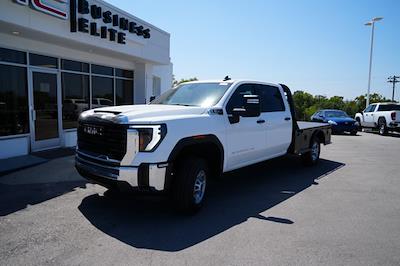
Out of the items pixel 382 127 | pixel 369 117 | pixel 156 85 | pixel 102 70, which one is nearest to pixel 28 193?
pixel 102 70

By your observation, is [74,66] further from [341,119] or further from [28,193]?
[341,119]

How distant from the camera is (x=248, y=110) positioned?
539 cm

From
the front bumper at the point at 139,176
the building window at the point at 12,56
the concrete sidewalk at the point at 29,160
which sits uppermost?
the building window at the point at 12,56

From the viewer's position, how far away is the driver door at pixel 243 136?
18.1 ft

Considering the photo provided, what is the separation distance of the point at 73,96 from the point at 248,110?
7801mm

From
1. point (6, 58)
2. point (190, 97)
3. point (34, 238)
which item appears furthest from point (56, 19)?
point (34, 238)

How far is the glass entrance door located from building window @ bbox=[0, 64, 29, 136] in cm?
23

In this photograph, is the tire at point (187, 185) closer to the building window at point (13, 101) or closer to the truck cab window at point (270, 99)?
the truck cab window at point (270, 99)

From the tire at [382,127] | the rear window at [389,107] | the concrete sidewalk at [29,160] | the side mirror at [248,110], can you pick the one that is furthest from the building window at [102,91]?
the rear window at [389,107]

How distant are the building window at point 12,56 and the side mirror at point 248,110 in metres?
6.82

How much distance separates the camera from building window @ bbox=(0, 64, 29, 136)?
8.67m

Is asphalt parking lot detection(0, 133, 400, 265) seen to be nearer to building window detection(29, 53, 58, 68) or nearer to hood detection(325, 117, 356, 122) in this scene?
building window detection(29, 53, 58, 68)

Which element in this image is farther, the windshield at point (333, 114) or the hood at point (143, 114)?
the windshield at point (333, 114)

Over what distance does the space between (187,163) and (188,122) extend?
59 cm
